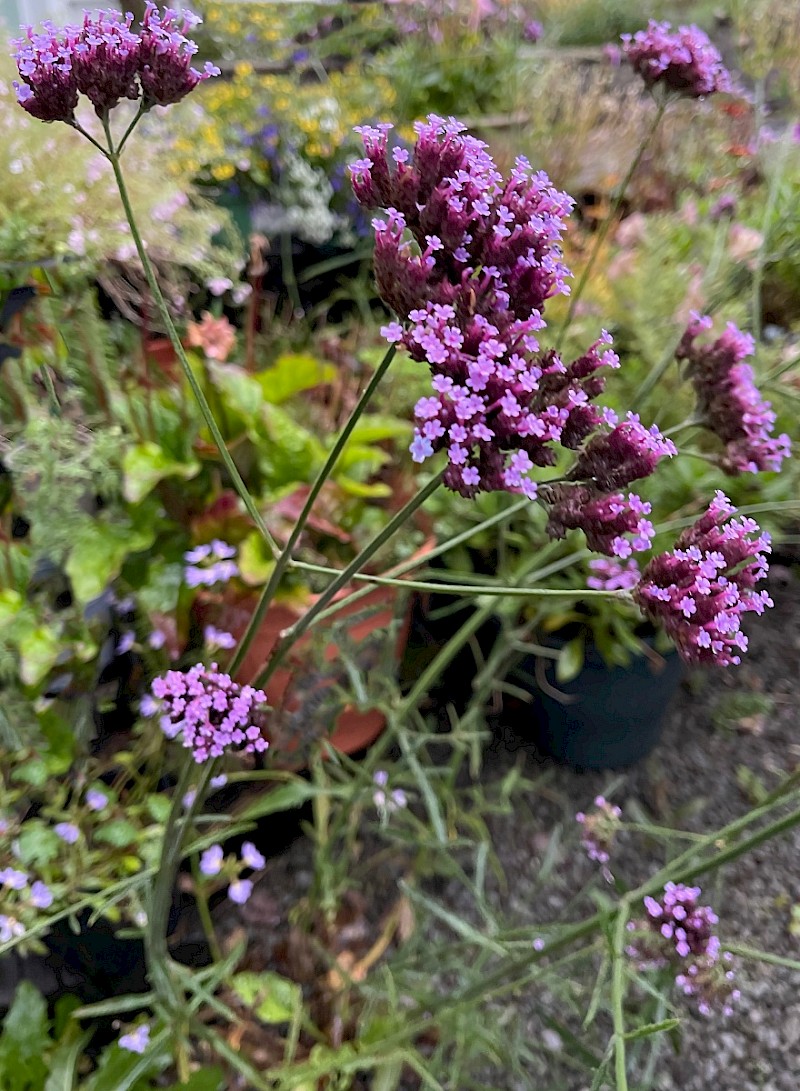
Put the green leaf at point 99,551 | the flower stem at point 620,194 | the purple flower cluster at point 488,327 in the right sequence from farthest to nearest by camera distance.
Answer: the green leaf at point 99,551, the flower stem at point 620,194, the purple flower cluster at point 488,327

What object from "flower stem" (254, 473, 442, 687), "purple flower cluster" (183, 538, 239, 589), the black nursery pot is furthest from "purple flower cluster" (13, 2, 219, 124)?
the black nursery pot

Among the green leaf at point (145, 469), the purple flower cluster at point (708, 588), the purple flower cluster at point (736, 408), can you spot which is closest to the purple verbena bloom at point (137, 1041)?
the green leaf at point (145, 469)

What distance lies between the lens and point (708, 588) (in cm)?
48

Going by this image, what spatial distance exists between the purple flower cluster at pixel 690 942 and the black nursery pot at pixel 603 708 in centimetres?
63

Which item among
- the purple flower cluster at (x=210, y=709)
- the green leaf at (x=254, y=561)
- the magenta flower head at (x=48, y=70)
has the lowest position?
the green leaf at (x=254, y=561)

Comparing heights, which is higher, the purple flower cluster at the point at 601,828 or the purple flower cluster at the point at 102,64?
the purple flower cluster at the point at 102,64

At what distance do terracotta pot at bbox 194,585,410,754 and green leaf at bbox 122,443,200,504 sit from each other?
17 cm

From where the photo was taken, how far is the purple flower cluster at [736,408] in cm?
65

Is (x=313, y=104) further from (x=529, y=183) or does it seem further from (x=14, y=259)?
(x=529, y=183)

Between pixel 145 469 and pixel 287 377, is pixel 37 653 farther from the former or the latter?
pixel 287 377

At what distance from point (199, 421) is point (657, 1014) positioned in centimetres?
94

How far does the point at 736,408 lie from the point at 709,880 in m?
0.86

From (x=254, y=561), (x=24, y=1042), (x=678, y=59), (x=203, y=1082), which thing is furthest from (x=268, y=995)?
(x=678, y=59)

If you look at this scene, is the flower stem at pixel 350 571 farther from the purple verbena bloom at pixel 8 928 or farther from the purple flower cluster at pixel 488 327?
the purple verbena bloom at pixel 8 928
